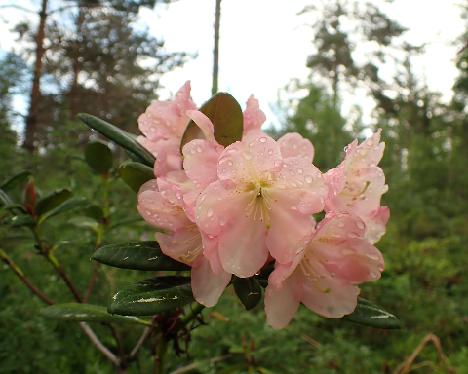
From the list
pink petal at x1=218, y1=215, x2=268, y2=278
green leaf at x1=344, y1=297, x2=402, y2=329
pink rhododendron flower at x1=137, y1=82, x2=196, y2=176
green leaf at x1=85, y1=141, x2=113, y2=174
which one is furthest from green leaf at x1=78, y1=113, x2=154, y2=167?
green leaf at x1=344, y1=297, x2=402, y2=329

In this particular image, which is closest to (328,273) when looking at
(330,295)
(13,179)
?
(330,295)

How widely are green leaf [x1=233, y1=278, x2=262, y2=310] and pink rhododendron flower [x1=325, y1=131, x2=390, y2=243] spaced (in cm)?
15

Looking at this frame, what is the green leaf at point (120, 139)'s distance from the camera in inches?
30.3

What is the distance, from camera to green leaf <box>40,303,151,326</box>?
0.73 metres

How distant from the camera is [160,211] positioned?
1.98 ft

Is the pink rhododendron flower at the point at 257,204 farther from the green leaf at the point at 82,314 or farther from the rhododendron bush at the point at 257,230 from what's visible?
the green leaf at the point at 82,314

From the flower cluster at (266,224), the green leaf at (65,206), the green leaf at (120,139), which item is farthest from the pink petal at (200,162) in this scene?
the green leaf at (65,206)

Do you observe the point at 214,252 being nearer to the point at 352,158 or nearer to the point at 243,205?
the point at 243,205

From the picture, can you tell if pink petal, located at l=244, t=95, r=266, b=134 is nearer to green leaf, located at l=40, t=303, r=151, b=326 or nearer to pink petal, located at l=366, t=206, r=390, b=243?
pink petal, located at l=366, t=206, r=390, b=243

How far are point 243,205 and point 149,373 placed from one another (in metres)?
1.29

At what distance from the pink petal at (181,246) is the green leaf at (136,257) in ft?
0.12

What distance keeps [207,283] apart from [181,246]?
6 cm

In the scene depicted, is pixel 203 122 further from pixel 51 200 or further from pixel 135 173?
pixel 51 200

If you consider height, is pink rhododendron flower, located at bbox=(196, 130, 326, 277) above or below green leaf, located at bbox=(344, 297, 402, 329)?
above
